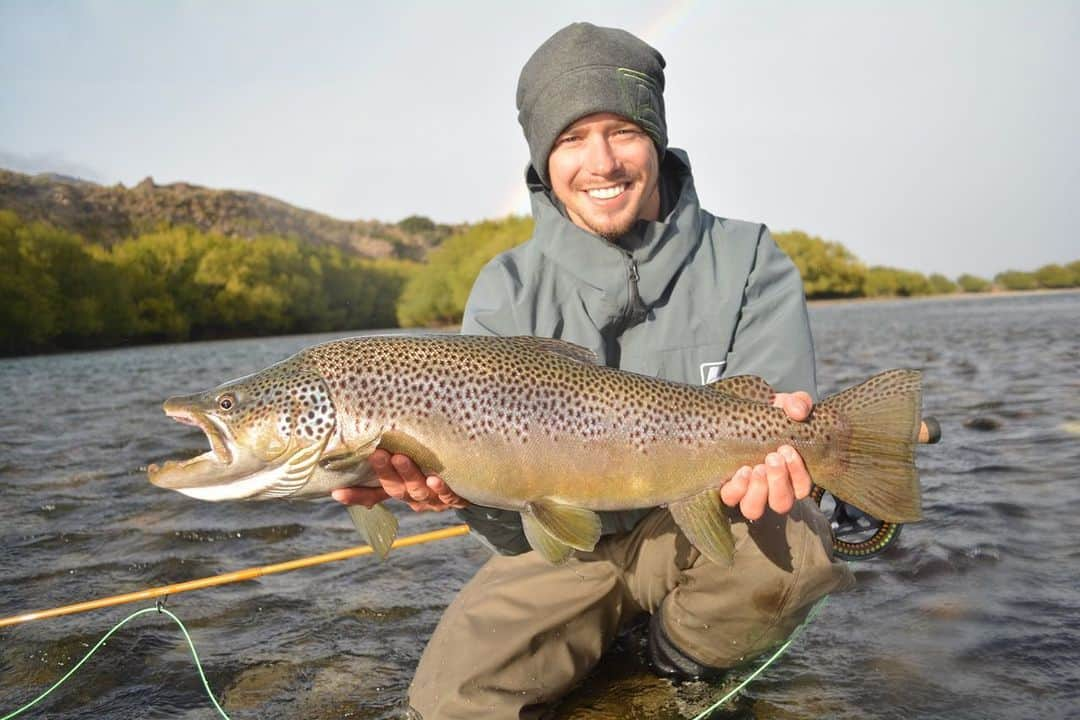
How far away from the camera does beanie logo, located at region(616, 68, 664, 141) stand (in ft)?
11.6

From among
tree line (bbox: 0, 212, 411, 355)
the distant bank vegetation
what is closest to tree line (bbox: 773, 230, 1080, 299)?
the distant bank vegetation

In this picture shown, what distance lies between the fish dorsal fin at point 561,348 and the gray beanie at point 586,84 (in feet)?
3.28

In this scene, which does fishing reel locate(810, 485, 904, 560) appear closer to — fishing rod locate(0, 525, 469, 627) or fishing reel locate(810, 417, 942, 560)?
fishing reel locate(810, 417, 942, 560)

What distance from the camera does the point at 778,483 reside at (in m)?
2.84

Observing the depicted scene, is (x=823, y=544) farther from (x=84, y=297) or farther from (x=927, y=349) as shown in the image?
(x=84, y=297)

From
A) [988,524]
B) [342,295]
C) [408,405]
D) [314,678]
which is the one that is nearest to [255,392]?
[408,405]

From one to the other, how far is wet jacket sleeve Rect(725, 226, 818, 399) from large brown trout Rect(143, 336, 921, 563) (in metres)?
0.36

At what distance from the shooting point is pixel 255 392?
2801mm

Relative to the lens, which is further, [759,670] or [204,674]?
[204,674]

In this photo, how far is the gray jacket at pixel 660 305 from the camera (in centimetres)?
339

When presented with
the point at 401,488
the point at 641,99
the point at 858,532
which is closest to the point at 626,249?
the point at 641,99

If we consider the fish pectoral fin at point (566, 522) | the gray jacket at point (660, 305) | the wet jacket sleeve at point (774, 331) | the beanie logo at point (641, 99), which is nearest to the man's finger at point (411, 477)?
the fish pectoral fin at point (566, 522)

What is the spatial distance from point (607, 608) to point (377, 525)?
1.02 meters

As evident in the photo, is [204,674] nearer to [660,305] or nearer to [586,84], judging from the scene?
[660,305]
